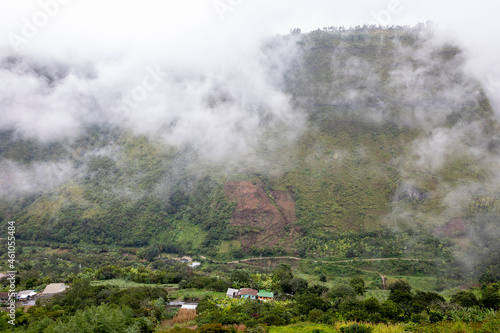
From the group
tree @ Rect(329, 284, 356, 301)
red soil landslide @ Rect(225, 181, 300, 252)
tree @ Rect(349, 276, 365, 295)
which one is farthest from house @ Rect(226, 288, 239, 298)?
red soil landslide @ Rect(225, 181, 300, 252)

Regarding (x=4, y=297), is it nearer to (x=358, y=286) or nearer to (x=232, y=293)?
(x=232, y=293)

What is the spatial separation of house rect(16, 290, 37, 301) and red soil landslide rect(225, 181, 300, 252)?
41903mm

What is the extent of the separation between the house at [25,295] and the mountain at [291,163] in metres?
37.6

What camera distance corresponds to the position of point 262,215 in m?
79.5

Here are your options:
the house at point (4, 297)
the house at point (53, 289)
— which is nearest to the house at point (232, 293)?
the house at point (53, 289)

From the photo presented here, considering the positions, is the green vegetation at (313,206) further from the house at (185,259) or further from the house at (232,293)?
the house at (232,293)

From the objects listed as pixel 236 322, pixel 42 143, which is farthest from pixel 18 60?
pixel 236 322

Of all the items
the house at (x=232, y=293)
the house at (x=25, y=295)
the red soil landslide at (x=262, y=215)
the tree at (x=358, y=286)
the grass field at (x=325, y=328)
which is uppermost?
the red soil landslide at (x=262, y=215)

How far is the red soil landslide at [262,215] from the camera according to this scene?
75.4 meters

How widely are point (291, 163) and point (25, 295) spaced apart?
66235 millimetres

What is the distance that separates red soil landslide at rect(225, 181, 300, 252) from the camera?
7544cm

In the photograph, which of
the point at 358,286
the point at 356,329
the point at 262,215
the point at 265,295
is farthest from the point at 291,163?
the point at 356,329

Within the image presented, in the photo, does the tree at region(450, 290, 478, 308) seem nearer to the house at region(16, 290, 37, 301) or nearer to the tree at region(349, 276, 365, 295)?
the tree at region(349, 276, 365, 295)

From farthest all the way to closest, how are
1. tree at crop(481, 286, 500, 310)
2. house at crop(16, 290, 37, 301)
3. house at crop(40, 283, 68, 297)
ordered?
house at crop(40, 283, 68, 297) → house at crop(16, 290, 37, 301) → tree at crop(481, 286, 500, 310)
